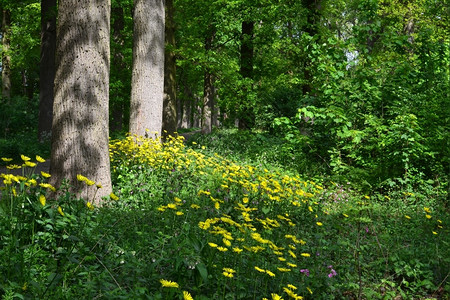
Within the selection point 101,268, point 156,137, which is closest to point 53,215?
point 101,268

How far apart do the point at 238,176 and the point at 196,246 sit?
319cm

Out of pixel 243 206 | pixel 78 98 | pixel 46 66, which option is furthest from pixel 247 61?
pixel 243 206

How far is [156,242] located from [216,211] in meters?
1.71

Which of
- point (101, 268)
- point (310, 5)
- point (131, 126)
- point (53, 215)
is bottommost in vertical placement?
point (101, 268)

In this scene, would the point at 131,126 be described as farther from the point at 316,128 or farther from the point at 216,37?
the point at 216,37

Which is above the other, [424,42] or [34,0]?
[34,0]

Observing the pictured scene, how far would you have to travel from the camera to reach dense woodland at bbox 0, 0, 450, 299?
121 inches

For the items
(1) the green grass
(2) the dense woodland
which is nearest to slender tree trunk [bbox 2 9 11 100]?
(2) the dense woodland

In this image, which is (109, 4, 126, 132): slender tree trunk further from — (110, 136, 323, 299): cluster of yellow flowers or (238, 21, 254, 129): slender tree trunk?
(110, 136, 323, 299): cluster of yellow flowers

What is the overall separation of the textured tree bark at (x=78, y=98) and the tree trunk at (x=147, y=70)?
2994mm

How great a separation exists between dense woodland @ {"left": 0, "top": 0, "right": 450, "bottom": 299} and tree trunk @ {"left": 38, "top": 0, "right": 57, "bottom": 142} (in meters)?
0.06

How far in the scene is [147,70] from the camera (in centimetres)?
907

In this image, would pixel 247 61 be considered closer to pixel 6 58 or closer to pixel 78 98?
pixel 78 98

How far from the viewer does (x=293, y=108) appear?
1571cm
